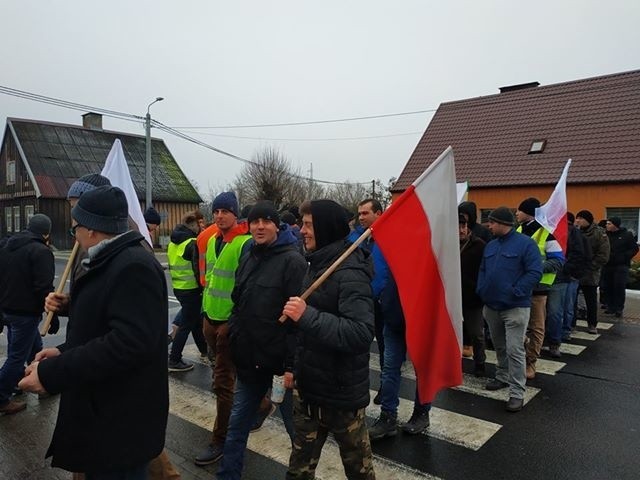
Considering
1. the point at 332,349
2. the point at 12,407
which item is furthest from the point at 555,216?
the point at 12,407

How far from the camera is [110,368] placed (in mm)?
1985

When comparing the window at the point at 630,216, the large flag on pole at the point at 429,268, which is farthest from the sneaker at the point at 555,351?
the window at the point at 630,216

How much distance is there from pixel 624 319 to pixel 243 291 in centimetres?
898

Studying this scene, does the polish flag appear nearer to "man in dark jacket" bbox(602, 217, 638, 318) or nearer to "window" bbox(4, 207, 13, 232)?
"man in dark jacket" bbox(602, 217, 638, 318)

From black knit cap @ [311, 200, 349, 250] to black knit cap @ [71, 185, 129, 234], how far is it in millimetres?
1045

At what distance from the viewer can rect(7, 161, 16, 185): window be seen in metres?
30.8

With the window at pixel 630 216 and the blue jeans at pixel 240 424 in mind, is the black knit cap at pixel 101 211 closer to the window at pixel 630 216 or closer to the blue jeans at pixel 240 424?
the blue jeans at pixel 240 424

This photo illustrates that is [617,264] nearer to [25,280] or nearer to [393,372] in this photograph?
[393,372]

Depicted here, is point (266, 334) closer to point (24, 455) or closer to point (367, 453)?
point (367, 453)

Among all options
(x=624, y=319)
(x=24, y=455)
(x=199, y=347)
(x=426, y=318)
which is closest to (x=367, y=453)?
(x=426, y=318)

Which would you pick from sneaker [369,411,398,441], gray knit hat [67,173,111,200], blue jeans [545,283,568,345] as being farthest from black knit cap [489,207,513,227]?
gray knit hat [67,173,111,200]

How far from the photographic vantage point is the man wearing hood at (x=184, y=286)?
5.78 m

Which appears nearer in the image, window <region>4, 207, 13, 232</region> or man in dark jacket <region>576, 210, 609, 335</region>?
man in dark jacket <region>576, 210, 609, 335</region>

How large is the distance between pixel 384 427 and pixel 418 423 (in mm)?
350
